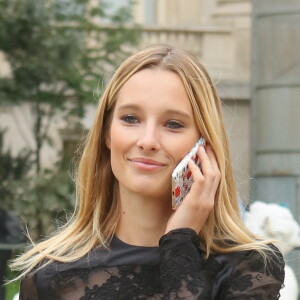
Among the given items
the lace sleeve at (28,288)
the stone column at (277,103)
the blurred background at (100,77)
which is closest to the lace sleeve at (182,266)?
the lace sleeve at (28,288)

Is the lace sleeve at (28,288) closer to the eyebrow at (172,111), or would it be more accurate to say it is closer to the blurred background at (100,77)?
the eyebrow at (172,111)

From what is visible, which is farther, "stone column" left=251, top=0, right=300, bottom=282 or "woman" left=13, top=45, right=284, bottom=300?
"stone column" left=251, top=0, right=300, bottom=282

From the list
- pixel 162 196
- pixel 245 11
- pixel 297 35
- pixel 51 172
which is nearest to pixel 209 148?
pixel 162 196

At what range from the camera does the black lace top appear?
291 centimetres

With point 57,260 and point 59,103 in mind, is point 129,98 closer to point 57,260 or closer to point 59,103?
point 57,260

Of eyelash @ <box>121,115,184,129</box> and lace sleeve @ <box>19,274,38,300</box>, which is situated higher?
eyelash @ <box>121,115,184,129</box>

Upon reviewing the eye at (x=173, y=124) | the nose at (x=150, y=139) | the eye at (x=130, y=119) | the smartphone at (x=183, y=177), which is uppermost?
the eye at (x=130, y=119)

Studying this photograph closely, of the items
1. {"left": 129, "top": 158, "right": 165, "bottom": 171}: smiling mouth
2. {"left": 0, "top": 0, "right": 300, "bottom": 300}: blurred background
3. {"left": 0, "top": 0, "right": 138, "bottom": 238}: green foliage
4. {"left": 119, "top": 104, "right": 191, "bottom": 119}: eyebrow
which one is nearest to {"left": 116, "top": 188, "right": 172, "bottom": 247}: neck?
{"left": 129, "top": 158, "right": 165, "bottom": 171}: smiling mouth

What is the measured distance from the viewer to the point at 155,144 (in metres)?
2.96

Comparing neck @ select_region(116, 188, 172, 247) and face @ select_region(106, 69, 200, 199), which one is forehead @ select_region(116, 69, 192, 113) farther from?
neck @ select_region(116, 188, 172, 247)

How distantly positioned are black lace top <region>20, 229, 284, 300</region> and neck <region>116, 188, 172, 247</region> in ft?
0.10

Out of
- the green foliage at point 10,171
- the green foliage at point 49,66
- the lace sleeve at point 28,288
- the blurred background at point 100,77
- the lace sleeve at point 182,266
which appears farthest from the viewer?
the green foliage at point 10,171

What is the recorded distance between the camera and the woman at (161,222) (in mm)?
2957

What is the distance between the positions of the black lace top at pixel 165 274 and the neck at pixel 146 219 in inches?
1.2
